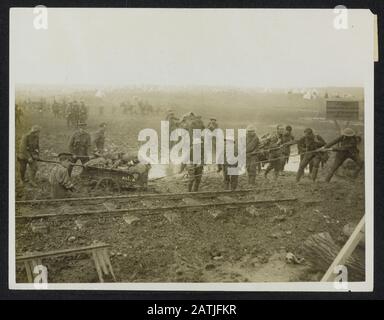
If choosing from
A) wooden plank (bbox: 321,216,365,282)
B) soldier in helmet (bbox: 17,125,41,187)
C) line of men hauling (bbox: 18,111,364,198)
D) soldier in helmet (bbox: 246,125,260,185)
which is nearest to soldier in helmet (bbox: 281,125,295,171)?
line of men hauling (bbox: 18,111,364,198)

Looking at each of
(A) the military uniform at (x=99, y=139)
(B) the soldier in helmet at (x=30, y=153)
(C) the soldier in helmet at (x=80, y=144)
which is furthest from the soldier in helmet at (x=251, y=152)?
(B) the soldier in helmet at (x=30, y=153)

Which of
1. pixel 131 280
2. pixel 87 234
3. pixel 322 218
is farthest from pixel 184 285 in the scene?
pixel 322 218

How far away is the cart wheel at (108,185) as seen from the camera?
375 cm

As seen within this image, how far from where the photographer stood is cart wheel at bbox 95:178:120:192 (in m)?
3.75

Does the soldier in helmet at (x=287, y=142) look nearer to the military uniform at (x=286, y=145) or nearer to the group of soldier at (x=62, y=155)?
the military uniform at (x=286, y=145)

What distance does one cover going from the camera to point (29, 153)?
3703 millimetres

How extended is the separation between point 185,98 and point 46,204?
1502 millimetres

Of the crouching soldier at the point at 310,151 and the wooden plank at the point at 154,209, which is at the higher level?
the crouching soldier at the point at 310,151

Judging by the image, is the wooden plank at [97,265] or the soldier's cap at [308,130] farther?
the soldier's cap at [308,130]

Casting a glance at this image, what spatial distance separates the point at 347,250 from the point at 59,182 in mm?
2544

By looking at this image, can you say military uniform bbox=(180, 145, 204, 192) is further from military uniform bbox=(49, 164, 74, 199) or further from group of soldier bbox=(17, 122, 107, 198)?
military uniform bbox=(49, 164, 74, 199)

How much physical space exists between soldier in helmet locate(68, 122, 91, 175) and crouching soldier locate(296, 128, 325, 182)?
1.84 m

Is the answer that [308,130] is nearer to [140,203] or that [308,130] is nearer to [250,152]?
[250,152]

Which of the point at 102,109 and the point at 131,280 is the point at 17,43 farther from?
the point at 131,280
